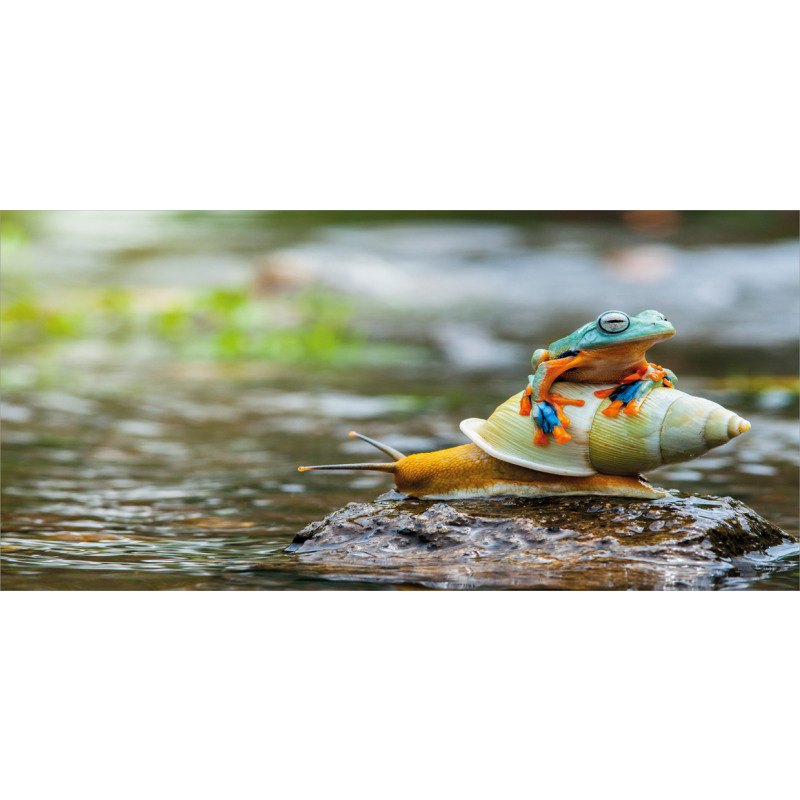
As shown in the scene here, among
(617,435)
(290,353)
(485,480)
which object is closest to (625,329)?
(617,435)

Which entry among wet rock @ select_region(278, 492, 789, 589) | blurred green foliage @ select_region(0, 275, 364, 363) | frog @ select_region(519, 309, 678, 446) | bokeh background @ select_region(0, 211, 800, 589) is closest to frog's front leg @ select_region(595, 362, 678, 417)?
frog @ select_region(519, 309, 678, 446)

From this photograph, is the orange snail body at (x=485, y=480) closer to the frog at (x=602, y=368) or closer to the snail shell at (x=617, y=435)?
the snail shell at (x=617, y=435)

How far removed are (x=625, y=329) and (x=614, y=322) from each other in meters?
0.05

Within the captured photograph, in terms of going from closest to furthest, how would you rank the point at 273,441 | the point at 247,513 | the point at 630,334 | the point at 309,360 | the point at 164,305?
the point at 630,334 → the point at 247,513 → the point at 273,441 → the point at 309,360 → the point at 164,305

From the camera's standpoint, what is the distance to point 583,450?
379 centimetres

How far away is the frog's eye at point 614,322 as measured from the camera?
3637 millimetres

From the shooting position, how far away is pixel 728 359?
32.1ft

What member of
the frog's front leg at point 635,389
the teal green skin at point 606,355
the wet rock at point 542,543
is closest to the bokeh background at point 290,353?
the wet rock at point 542,543

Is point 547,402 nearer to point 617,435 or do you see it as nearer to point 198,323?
point 617,435

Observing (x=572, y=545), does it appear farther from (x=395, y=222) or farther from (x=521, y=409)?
(x=395, y=222)

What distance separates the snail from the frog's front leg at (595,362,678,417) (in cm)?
2

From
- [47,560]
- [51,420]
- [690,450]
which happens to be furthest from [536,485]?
[51,420]

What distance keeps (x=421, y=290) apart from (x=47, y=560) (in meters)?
10.2

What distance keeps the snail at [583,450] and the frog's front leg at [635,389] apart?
0.6 inches
